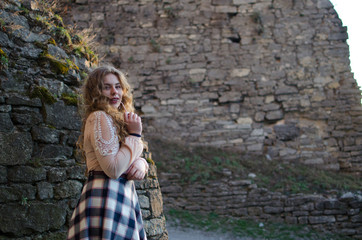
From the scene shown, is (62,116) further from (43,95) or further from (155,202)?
(155,202)

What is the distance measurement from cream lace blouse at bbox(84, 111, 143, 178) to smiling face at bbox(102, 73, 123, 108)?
0.51ft

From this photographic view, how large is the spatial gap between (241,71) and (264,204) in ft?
10.6

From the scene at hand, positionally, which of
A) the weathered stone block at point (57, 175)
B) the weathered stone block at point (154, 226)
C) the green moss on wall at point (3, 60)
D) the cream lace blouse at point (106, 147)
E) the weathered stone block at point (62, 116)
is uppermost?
the green moss on wall at point (3, 60)

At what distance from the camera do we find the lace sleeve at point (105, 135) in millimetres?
1793

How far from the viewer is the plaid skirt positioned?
1740 mm

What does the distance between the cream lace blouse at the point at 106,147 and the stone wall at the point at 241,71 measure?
5.86 meters

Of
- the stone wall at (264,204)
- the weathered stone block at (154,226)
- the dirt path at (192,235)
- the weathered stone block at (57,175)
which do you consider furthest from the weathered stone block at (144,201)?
the stone wall at (264,204)

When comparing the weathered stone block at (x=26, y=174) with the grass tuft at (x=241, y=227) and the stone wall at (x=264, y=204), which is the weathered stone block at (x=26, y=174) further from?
the stone wall at (x=264, y=204)

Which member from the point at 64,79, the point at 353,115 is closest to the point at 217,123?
the point at 353,115

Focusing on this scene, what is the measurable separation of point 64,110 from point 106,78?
108 cm

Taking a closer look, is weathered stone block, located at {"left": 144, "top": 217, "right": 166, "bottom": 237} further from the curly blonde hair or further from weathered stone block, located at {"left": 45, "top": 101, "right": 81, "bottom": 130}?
the curly blonde hair

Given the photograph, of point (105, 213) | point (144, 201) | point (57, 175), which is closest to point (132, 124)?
point (105, 213)

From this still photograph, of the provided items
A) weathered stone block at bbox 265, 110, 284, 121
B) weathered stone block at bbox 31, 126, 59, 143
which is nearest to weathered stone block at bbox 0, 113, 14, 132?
weathered stone block at bbox 31, 126, 59, 143

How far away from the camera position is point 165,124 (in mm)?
7855
